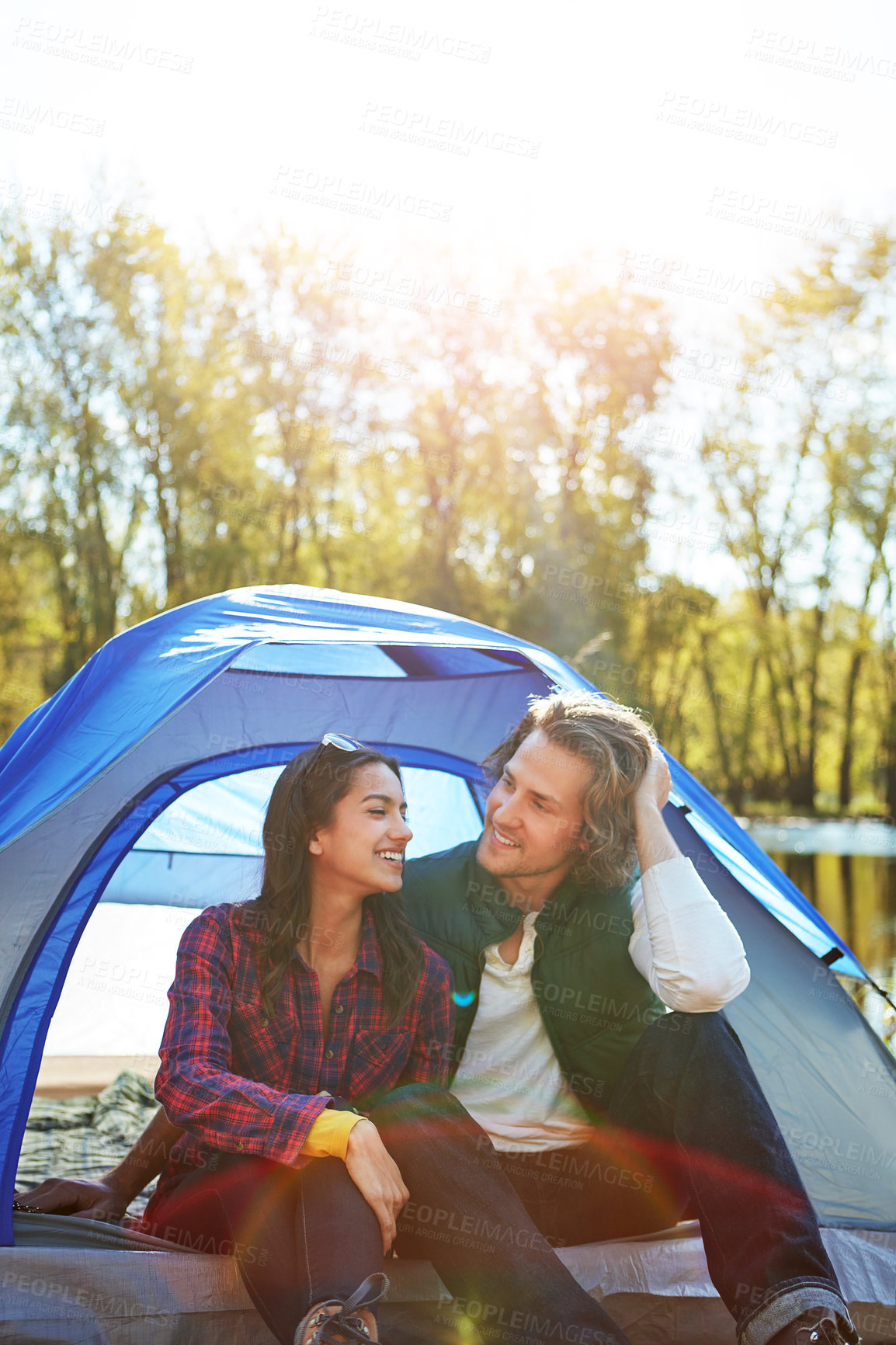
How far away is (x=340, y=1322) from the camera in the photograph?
4.51 ft

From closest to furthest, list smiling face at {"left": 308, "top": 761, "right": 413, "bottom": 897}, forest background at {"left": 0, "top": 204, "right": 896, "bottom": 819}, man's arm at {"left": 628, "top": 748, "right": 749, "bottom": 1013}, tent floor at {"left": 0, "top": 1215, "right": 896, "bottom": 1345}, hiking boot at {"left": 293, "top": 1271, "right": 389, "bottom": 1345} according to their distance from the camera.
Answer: hiking boot at {"left": 293, "top": 1271, "right": 389, "bottom": 1345} < tent floor at {"left": 0, "top": 1215, "right": 896, "bottom": 1345} < man's arm at {"left": 628, "top": 748, "right": 749, "bottom": 1013} < smiling face at {"left": 308, "top": 761, "right": 413, "bottom": 897} < forest background at {"left": 0, "top": 204, "right": 896, "bottom": 819}

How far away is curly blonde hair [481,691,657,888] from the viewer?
2049mm

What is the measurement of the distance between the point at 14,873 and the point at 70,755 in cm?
24

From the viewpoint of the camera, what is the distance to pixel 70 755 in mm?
1985

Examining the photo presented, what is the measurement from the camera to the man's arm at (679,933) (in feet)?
5.91

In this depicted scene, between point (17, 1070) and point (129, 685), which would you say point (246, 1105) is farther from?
point (129, 685)

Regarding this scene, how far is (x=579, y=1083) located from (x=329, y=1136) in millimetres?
696

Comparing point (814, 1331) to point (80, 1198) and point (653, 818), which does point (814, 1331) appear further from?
point (80, 1198)

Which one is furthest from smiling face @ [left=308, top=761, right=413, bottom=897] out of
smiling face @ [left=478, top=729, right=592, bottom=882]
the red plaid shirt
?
smiling face @ [left=478, top=729, right=592, bottom=882]

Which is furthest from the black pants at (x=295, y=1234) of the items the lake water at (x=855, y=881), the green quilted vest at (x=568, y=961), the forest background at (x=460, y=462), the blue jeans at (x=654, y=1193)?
the forest background at (x=460, y=462)

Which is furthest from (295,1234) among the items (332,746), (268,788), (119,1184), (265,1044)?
(268,788)

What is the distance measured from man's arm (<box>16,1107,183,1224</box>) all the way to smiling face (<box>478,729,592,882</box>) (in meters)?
0.83

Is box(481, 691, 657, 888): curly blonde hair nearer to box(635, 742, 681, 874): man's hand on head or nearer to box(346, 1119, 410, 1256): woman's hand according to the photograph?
box(635, 742, 681, 874): man's hand on head

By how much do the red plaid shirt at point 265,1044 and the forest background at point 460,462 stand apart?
9358 millimetres
